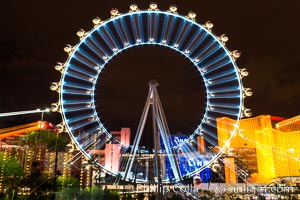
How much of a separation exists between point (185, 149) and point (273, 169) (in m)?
59.6

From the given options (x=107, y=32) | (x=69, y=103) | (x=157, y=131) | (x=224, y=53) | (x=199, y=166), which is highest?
(x=107, y=32)

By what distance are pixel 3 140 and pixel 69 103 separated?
36.2 metres

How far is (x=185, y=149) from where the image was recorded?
22938 millimetres

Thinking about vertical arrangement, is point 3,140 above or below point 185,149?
above

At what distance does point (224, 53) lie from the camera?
22719 millimetres

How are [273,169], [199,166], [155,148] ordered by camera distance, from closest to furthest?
[155,148]
[199,166]
[273,169]

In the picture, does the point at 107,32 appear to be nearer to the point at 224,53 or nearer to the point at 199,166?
the point at 224,53

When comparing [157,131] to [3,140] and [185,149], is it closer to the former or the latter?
[185,149]

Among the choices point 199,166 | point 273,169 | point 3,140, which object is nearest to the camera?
point 199,166

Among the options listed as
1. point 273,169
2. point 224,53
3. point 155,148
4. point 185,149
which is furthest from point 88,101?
point 273,169

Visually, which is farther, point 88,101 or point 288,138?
point 288,138

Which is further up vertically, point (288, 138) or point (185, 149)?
point (288, 138)

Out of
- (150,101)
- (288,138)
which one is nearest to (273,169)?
(288,138)

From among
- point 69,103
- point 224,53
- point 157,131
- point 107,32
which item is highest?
point 107,32
